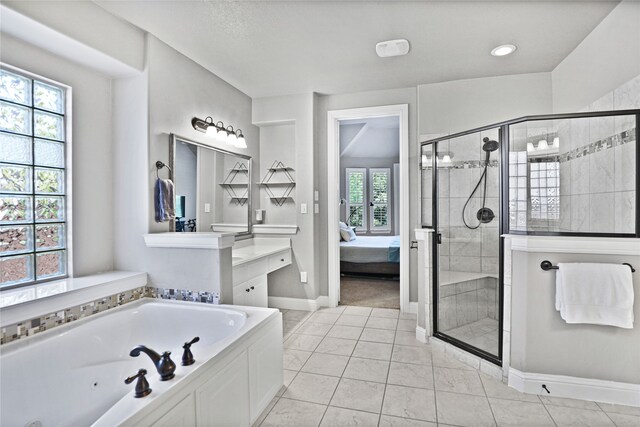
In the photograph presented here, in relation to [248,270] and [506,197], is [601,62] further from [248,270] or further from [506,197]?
[248,270]

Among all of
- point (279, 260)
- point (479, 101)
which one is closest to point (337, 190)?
point (279, 260)

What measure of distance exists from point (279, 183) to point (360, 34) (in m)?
1.89

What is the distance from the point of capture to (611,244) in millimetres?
1882

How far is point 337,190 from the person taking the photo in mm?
3725

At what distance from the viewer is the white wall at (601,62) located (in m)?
1.98

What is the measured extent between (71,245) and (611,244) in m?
3.36

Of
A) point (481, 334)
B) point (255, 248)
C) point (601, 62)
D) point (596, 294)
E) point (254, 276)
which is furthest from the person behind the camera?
point (255, 248)

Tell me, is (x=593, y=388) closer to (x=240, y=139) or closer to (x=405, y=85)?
(x=405, y=85)

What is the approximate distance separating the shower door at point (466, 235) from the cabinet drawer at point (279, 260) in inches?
61.0

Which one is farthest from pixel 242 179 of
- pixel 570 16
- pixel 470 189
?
pixel 570 16

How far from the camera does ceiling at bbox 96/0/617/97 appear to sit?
2070 millimetres

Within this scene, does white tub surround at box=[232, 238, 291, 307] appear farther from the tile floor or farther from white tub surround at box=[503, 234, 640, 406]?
white tub surround at box=[503, 234, 640, 406]

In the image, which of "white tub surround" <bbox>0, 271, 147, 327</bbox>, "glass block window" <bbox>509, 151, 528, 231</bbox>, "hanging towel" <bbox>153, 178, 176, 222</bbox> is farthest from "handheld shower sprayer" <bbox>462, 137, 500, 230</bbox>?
"white tub surround" <bbox>0, 271, 147, 327</bbox>

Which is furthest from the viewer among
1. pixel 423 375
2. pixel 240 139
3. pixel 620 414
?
pixel 240 139
